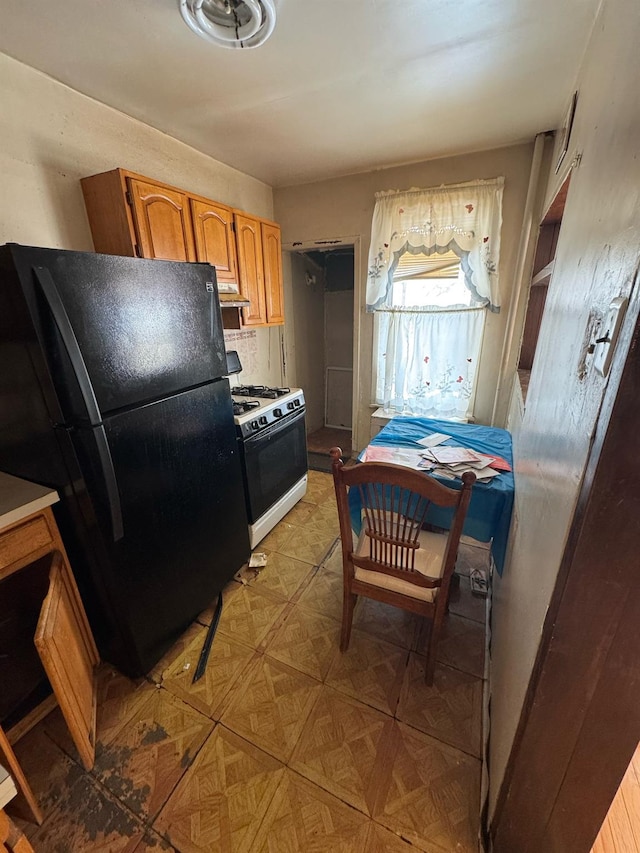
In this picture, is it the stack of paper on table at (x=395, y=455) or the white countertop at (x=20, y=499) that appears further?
the stack of paper on table at (x=395, y=455)

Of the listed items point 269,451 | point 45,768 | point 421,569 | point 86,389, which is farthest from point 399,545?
point 45,768

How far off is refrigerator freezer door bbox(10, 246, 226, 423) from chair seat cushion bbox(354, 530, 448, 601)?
110 cm

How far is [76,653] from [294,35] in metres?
2.44

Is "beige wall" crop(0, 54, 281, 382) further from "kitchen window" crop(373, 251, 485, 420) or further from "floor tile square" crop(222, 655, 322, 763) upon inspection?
"floor tile square" crop(222, 655, 322, 763)

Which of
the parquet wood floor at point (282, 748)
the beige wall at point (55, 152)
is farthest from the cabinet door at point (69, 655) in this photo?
the beige wall at point (55, 152)

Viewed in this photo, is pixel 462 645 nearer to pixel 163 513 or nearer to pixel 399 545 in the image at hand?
pixel 399 545

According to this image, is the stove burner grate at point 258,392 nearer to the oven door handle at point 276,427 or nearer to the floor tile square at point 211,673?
the oven door handle at point 276,427

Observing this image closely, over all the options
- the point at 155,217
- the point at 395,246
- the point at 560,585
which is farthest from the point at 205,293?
the point at 395,246

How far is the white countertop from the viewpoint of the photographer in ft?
3.48

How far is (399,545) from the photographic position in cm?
130

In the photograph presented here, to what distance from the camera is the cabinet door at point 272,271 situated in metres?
2.60

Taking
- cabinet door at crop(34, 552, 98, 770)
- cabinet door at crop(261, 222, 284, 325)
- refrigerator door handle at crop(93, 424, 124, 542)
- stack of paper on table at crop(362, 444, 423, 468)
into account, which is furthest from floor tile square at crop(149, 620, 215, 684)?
cabinet door at crop(261, 222, 284, 325)

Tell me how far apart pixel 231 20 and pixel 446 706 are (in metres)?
2.67

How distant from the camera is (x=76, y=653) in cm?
120
